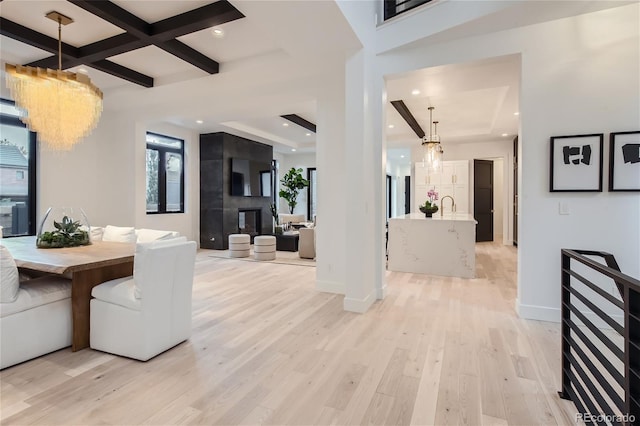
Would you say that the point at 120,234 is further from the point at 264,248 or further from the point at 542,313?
the point at 542,313

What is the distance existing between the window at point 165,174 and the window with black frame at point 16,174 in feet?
6.70

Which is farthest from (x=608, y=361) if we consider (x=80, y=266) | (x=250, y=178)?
(x=250, y=178)

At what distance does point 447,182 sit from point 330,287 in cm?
587

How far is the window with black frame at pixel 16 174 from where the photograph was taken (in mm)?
5004

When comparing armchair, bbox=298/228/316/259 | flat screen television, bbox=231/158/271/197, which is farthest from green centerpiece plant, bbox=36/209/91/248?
flat screen television, bbox=231/158/271/197

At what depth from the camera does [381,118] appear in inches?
152

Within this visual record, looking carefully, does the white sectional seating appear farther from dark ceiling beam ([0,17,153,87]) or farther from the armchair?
the armchair

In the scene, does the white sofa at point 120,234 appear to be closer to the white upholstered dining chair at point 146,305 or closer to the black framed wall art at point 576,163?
the white upholstered dining chair at point 146,305

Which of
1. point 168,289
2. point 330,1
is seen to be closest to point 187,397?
point 168,289

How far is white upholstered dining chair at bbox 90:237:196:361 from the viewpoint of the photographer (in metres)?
2.35

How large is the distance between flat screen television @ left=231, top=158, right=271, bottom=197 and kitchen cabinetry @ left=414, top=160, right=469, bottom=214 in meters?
4.22

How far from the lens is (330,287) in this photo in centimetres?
429

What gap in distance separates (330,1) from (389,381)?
9.50ft

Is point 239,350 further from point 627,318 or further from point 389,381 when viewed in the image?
point 627,318
